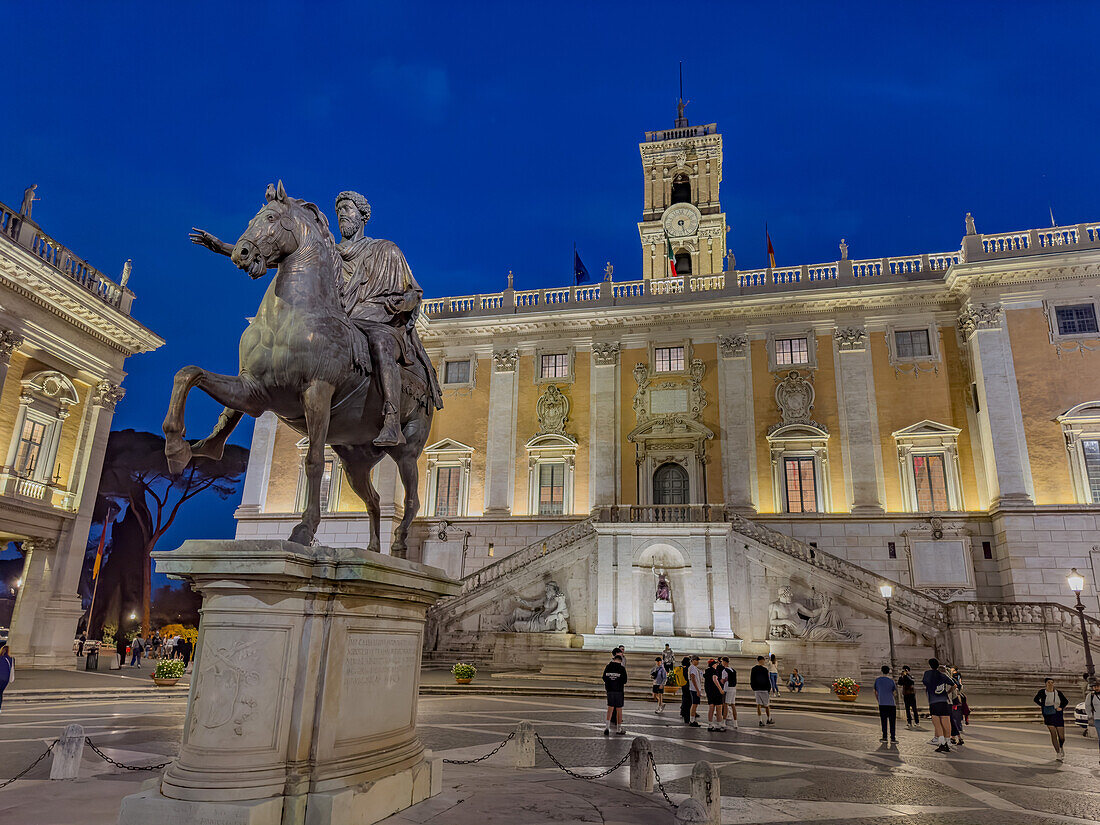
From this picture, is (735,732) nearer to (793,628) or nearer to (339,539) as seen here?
(793,628)

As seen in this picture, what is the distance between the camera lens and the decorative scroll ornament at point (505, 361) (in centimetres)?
3247

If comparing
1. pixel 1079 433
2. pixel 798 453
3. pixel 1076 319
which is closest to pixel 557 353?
pixel 798 453

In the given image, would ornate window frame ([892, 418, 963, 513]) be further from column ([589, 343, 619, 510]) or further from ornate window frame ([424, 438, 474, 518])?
ornate window frame ([424, 438, 474, 518])

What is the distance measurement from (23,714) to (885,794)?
555 inches

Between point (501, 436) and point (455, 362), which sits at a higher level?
point (455, 362)

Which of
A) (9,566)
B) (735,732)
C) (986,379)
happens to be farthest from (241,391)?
(9,566)

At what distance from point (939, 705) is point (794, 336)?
20.7m

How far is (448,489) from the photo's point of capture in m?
31.5

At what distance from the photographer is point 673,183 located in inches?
1829

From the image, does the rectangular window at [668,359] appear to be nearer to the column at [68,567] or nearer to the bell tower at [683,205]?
the bell tower at [683,205]

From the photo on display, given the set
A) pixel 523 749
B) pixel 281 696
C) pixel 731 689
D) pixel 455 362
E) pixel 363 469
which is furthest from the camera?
pixel 455 362

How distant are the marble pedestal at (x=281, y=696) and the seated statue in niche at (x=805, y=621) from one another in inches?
762

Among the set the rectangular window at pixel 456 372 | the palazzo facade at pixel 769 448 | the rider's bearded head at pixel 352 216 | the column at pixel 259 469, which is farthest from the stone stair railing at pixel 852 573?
the column at pixel 259 469

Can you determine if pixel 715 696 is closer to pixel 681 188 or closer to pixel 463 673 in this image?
pixel 463 673
